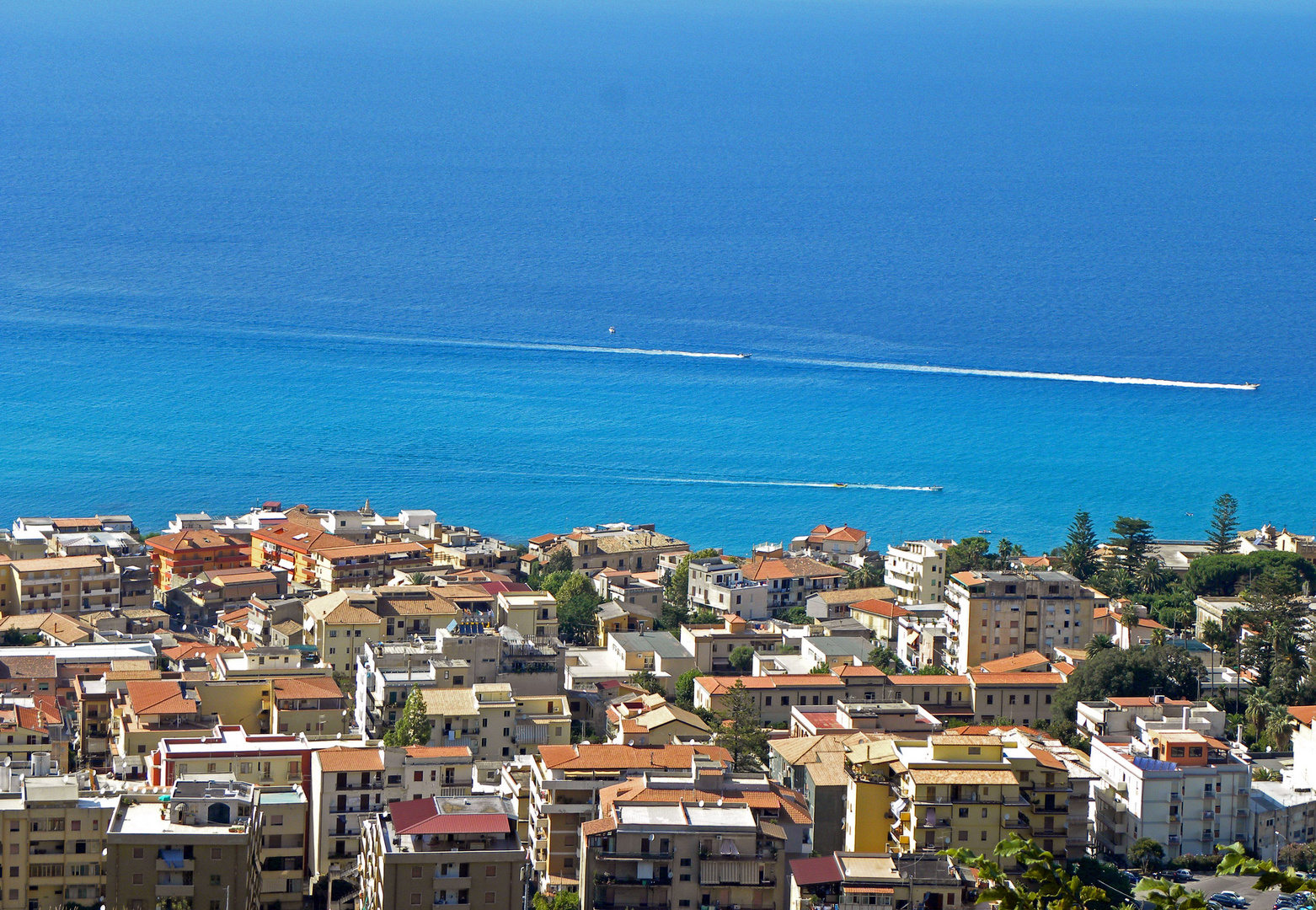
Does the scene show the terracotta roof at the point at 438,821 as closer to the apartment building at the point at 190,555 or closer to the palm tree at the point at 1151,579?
the apartment building at the point at 190,555

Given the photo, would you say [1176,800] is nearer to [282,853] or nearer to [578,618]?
[282,853]

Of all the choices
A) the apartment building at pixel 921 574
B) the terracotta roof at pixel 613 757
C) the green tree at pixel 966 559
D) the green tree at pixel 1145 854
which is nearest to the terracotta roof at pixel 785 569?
the apartment building at pixel 921 574

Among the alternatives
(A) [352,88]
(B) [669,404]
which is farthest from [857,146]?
(B) [669,404]

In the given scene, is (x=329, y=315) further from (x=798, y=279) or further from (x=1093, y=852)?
(x=1093, y=852)

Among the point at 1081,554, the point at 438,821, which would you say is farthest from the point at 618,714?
A: the point at 1081,554

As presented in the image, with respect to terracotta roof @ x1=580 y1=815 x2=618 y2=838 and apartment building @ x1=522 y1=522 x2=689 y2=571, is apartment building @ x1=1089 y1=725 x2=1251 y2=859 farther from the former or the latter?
apartment building @ x1=522 y1=522 x2=689 y2=571
